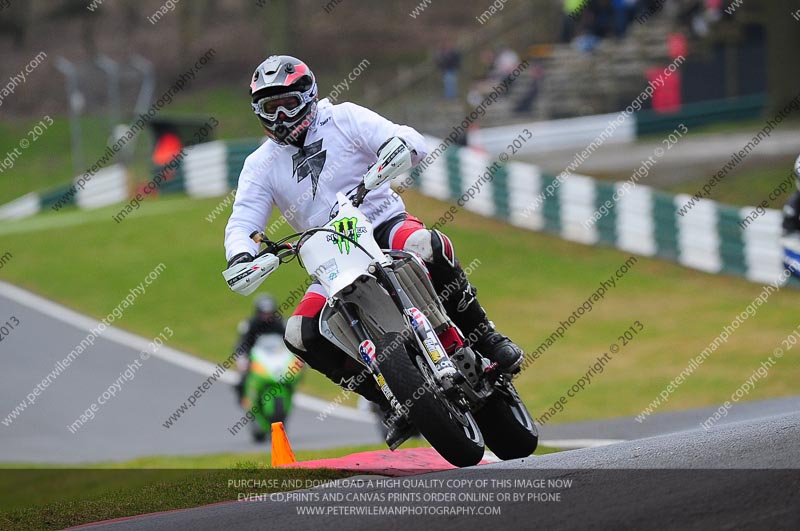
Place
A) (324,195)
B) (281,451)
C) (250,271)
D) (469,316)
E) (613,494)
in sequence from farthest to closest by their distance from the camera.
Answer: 1. (281,451)
2. (469,316)
3. (324,195)
4. (250,271)
5. (613,494)

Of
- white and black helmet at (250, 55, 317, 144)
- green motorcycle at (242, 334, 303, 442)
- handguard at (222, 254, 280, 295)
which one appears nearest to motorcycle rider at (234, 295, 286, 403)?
Result: green motorcycle at (242, 334, 303, 442)

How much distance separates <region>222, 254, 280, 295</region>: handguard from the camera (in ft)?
22.7

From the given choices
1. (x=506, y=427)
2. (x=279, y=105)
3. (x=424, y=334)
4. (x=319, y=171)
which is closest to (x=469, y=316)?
(x=506, y=427)

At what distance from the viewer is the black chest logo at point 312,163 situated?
7422 mm

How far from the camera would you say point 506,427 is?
7.50 meters

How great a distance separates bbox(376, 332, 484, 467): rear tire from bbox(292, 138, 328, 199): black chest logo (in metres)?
→ 1.21

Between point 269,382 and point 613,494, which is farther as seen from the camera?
point 269,382

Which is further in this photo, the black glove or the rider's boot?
the rider's boot

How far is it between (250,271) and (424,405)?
124 cm

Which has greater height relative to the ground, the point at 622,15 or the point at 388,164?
the point at 388,164

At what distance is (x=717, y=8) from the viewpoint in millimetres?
32250

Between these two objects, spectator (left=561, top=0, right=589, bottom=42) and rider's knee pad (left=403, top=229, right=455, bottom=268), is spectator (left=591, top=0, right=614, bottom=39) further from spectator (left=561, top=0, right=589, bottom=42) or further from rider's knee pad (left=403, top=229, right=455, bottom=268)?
rider's knee pad (left=403, top=229, right=455, bottom=268)

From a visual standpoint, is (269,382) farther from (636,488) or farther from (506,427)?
(636,488)

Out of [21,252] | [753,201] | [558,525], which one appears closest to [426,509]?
[558,525]
